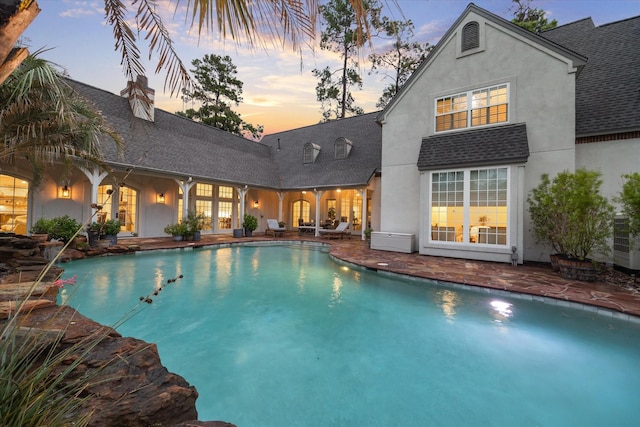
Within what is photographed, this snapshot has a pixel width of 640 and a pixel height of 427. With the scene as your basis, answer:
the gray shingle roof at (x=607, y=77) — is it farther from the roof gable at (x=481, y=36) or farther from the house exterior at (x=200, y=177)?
the house exterior at (x=200, y=177)

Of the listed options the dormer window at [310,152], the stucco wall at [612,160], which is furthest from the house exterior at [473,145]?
the dormer window at [310,152]

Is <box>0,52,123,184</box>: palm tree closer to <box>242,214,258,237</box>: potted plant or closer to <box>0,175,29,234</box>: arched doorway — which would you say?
<box>0,175,29,234</box>: arched doorway

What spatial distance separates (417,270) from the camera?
7.14m

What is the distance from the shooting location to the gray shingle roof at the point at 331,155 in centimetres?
1488

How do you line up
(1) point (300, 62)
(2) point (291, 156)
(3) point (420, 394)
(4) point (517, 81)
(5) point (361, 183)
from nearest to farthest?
(1) point (300, 62)
(3) point (420, 394)
(4) point (517, 81)
(5) point (361, 183)
(2) point (291, 156)

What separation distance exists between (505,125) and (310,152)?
36.9ft

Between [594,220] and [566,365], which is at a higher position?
[594,220]

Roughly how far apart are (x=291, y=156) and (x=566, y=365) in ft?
57.6

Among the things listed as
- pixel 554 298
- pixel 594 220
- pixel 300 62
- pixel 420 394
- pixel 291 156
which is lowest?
pixel 420 394

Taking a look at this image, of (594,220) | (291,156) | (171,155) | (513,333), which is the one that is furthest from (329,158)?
(513,333)

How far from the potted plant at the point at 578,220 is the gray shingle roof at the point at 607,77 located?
2.85m

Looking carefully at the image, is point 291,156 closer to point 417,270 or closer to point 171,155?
point 171,155

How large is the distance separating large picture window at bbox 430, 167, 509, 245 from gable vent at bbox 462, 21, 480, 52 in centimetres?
438

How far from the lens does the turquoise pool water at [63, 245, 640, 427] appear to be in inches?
108
